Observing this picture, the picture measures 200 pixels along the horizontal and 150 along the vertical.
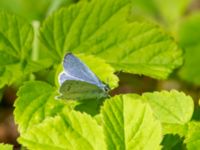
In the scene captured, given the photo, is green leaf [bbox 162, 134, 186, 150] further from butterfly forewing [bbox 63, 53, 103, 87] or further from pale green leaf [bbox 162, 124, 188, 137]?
butterfly forewing [bbox 63, 53, 103, 87]

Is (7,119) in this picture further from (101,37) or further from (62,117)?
(62,117)

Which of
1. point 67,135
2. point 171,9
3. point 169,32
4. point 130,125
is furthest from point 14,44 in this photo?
point 171,9

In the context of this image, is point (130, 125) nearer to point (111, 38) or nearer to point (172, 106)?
point (172, 106)

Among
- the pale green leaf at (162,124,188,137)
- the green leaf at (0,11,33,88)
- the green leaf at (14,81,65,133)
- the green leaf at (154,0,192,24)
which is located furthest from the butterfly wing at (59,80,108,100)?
the green leaf at (154,0,192,24)

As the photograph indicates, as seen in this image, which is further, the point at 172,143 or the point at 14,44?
the point at 14,44

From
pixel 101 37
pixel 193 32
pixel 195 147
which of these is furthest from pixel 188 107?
pixel 193 32

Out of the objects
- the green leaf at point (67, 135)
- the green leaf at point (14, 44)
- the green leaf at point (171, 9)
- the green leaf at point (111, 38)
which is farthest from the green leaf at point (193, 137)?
the green leaf at point (171, 9)
